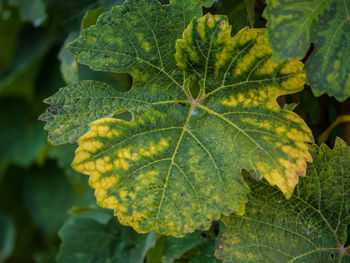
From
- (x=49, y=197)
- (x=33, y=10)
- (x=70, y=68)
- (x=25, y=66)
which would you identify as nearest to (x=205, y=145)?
(x=70, y=68)

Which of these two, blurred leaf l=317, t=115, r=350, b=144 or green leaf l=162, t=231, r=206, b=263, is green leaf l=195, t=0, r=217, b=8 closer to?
blurred leaf l=317, t=115, r=350, b=144

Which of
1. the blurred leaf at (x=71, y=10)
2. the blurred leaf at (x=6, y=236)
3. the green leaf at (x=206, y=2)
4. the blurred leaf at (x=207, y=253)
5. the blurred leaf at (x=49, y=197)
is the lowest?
the blurred leaf at (x=6, y=236)

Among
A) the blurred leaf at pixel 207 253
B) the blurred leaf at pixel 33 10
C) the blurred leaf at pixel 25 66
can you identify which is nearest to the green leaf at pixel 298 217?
the blurred leaf at pixel 207 253

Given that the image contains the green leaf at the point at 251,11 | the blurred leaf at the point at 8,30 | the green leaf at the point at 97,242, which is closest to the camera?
the green leaf at the point at 251,11

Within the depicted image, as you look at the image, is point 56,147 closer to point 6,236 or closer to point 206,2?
point 6,236

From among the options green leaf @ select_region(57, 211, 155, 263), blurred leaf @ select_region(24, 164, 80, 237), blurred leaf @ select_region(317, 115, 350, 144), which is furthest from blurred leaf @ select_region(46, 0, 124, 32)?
blurred leaf @ select_region(24, 164, 80, 237)

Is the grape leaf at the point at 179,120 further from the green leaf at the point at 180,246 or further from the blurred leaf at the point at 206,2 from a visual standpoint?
the green leaf at the point at 180,246
